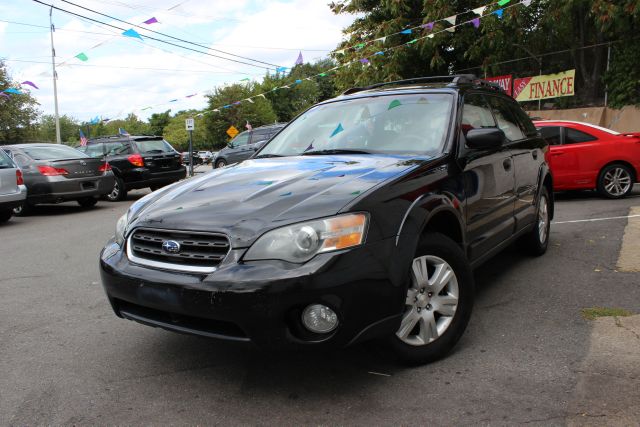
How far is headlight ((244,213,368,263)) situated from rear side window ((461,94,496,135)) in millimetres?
1601

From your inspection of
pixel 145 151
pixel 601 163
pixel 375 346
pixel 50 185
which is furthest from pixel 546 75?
pixel 375 346

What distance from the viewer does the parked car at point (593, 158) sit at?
960 cm

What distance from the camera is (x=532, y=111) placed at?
18.5 m

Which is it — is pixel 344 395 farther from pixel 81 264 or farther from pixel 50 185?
pixel 50 185

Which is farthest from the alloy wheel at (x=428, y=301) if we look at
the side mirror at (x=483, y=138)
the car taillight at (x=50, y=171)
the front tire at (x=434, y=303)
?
the car taillight at (x=50, y=171)

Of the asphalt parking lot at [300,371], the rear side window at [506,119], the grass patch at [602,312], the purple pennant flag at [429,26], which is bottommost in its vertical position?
the asphalt parking lot at [300,371]

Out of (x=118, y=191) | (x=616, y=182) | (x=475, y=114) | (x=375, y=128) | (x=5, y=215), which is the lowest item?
(x=5, y=215)

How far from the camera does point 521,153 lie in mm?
4891

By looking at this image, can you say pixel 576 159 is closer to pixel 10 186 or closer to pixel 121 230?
pixel 121 230

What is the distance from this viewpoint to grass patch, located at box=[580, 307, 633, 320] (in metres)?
3.87

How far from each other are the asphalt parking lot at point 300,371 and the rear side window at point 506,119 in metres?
1.27

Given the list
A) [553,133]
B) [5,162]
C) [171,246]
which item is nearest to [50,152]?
[5,162]

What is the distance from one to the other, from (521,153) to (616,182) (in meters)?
5.93

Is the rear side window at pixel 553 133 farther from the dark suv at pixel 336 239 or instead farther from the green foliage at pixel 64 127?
the green foliage at pixel 64 127
